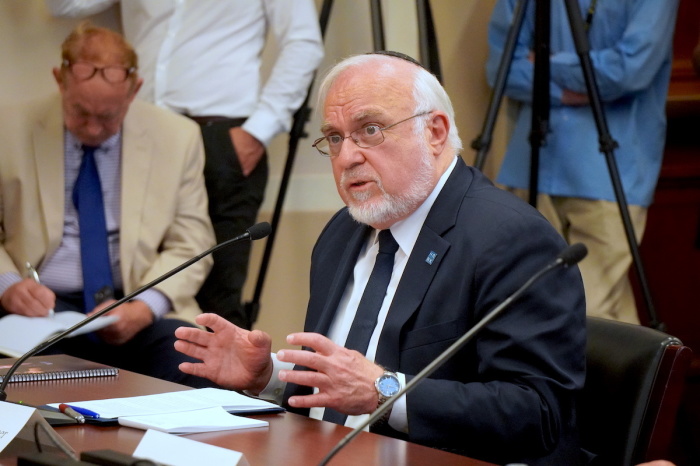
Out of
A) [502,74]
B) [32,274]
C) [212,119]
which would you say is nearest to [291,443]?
[32,274]

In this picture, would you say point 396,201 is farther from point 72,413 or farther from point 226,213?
point 226,213

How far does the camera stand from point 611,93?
137 inches

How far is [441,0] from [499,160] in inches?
29.7

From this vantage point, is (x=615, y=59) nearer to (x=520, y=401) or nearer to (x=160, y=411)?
(x=520, y=401)

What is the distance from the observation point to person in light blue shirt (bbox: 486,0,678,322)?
135 inches

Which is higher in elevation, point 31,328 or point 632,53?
point 632,53

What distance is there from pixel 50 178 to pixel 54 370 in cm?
120

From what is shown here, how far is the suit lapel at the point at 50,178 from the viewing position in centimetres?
293

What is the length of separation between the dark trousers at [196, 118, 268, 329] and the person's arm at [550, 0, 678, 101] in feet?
4.01

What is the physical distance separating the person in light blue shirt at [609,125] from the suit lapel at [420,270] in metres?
1.68

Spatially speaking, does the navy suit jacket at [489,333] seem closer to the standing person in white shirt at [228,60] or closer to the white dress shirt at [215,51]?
the standing person in white shirt at [228,60]

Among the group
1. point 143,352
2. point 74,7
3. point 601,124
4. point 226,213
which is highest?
point 74,7

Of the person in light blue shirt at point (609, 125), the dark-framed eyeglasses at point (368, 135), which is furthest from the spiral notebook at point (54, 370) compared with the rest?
the person in light blue shirt at point (609, 125)

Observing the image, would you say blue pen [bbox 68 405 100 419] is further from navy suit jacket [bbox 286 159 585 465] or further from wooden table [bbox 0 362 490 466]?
navy suit jacket [bbox 286 159 585 465]
